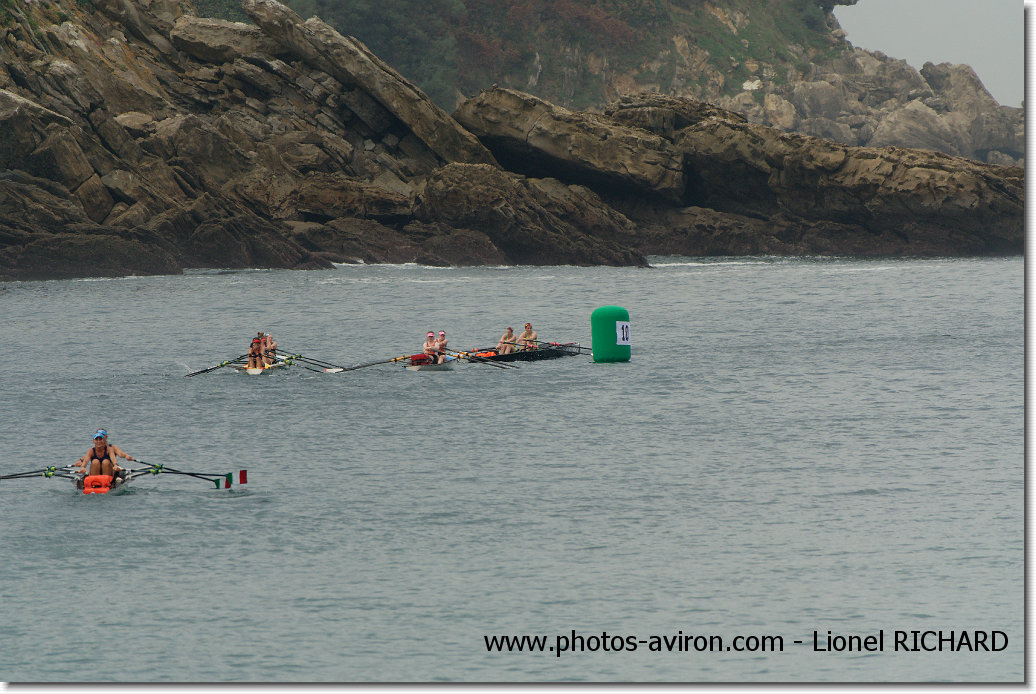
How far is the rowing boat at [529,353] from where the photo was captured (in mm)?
51531

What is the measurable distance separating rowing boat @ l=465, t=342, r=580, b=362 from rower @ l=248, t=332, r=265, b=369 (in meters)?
8.47

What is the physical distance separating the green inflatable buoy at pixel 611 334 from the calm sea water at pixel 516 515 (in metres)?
0.82

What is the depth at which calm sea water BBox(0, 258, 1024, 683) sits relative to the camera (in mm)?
20156

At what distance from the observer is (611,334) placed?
5219 centimetres

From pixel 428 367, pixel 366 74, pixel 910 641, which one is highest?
pixel 366 74

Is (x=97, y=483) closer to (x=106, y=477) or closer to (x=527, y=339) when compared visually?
(x=106, y=477)

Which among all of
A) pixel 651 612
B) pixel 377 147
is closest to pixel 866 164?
pixel 377 147

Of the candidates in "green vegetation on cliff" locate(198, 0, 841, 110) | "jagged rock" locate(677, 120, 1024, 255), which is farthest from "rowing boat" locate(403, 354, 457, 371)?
"green vegetation on cliff" locate(198, 0, 841, 110)

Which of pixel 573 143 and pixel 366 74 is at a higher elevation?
pixel 366 74

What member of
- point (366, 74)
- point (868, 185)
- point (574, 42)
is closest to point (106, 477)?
point (366, 74)

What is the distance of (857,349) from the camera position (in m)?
57.7

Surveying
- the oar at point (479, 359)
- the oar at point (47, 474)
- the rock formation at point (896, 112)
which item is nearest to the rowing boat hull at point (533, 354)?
the oar at point (479, 359)

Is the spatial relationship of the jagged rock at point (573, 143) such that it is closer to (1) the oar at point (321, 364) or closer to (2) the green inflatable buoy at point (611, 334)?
(2) the green inflatable buoy at point (611, 334)

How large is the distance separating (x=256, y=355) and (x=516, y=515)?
79.8 ft
